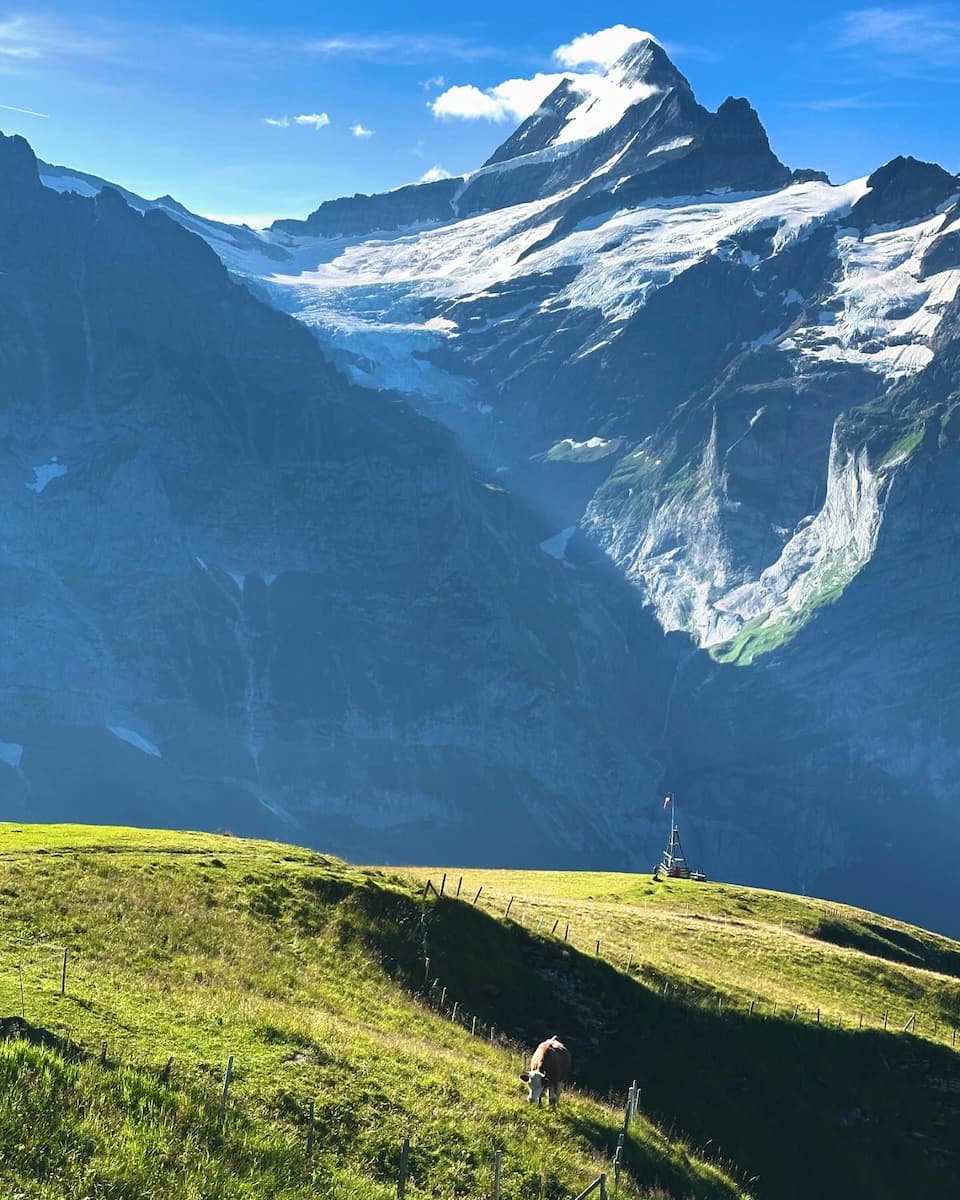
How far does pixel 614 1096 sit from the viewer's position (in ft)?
134

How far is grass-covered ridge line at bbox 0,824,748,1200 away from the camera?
813 inches

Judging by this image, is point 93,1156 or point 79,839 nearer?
point 93,1156

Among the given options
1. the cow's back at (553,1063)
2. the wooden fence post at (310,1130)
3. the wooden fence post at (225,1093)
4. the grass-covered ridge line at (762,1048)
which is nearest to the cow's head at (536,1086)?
the cow's back at (553,1063)

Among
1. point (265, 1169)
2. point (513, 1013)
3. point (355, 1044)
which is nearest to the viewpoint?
point (265, 1169)

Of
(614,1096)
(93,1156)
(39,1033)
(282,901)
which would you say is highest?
(282,901)

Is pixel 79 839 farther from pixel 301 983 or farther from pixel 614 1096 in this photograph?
pixel 614 1096

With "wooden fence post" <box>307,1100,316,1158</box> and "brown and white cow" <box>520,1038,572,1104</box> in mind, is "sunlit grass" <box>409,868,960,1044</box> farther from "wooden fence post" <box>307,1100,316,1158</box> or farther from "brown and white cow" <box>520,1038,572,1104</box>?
"wooden fence post" <box>307,1100,316,1158</box>

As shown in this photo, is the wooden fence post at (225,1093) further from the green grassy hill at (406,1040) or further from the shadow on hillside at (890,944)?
the shadow on hillside at (890,944)

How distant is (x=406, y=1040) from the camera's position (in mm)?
34281

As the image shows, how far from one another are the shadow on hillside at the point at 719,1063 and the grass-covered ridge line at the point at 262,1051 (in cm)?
33

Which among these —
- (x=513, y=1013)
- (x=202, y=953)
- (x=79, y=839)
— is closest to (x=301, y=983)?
(x=202, y=953)

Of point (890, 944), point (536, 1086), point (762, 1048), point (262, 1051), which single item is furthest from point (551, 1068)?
point (890, 944)

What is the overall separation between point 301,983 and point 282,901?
9.57 m

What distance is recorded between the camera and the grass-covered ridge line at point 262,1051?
20.6 m
